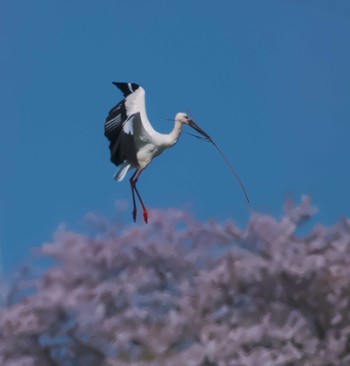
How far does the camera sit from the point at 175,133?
2.44 m

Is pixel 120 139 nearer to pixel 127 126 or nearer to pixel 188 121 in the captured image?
pixel 127 126

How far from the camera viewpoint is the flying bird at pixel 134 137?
2436 mm

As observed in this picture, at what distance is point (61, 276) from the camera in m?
2.47

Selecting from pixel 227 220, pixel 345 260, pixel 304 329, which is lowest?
pixel 304 329

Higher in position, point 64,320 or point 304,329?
point 64,320

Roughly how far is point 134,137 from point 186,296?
497 millimetres

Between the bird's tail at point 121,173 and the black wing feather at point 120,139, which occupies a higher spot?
the black wing feather at point 120,139

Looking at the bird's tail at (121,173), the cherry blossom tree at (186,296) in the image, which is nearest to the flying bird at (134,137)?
the bird's tail at (121,173)

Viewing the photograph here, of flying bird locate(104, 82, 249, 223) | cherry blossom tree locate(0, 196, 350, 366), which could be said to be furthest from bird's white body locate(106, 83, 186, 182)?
cherry blossom tree locate(0, 196, 350, 366)

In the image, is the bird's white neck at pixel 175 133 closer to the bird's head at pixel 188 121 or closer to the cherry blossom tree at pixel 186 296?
the bird's head at pixel 188 121

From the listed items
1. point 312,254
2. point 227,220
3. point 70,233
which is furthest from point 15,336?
point 312,254

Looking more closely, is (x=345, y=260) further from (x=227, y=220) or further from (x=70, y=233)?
(x=70, y=233)

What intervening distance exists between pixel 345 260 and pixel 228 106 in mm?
584

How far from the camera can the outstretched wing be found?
2.44m
